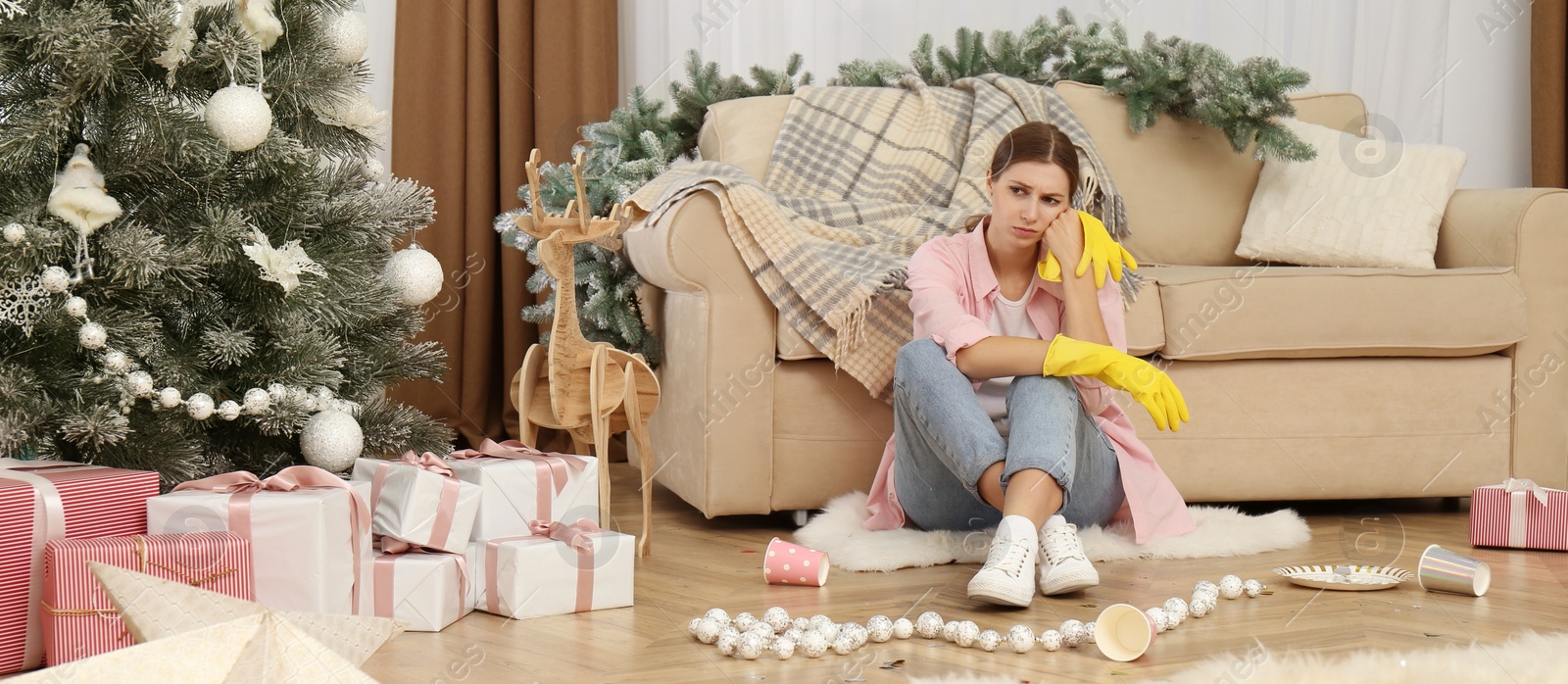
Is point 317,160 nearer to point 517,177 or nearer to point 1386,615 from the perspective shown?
point 517,177

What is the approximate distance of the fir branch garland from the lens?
2.45 meters

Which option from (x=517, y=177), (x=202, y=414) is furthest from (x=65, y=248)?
(x=517, y=177)

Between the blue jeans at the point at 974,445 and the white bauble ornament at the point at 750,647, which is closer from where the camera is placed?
the white bauble ornament at the point at 750,647

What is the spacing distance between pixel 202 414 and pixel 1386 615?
→ 1544 millimetres

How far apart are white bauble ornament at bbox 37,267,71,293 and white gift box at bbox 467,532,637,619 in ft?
1.93

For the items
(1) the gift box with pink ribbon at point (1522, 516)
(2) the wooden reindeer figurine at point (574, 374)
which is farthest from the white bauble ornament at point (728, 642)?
(1) the gift box with pink ribbon at point (1522, 516)

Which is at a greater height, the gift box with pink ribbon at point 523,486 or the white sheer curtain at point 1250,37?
the white sheer curtain at point 1250,37

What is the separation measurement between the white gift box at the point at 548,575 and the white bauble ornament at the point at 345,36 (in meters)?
0.77

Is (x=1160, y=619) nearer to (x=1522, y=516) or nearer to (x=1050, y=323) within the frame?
(x=1050, y=323)

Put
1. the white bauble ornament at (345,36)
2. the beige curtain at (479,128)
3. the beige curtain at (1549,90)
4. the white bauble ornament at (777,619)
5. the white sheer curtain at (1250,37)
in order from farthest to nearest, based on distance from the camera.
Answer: the white sheer curtain at (1250,37) → the beige curtain at (1549,90) → the beige curtain at (479,128) → the white bauble ornament at (345,36) → the white bauble ornament at (777,619)

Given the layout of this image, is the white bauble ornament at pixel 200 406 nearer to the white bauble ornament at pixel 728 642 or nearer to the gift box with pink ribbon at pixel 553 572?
the gift box with pink ribbon at pixel 553 572

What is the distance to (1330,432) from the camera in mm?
2176

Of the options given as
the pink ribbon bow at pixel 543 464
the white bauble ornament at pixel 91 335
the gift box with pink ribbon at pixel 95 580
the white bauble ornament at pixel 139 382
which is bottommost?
the gift box with pink ribbon at pixel 95 580

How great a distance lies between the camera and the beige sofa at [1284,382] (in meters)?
2.07
